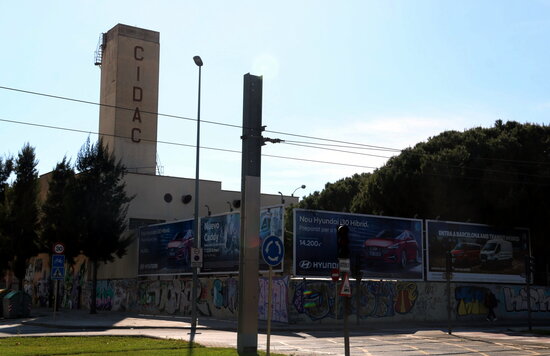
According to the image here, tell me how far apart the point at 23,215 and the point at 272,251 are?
3385 centimetres

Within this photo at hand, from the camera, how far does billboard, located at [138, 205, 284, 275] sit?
3256 centimetres

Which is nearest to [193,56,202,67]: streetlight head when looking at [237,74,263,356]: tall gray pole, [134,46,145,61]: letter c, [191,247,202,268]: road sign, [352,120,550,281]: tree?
[191,247,202,268]: road sign

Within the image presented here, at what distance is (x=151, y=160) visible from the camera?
2115 inches

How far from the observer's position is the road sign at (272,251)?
13531mm

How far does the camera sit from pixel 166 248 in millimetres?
40531

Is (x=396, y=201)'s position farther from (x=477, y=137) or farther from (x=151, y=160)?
(x=151, y=160)

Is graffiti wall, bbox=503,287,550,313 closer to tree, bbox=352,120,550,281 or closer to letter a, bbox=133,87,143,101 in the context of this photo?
tree, bbox=352,120,550,281

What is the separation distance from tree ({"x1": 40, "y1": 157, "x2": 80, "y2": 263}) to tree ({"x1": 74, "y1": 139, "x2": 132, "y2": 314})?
349mm

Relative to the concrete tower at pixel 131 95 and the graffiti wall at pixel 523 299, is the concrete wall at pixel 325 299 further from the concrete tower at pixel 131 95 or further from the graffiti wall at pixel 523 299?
the concrete tower at pixel 131 95

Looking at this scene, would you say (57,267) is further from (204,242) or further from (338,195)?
(338,195)

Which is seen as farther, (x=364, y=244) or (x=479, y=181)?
(x=479, y=181)

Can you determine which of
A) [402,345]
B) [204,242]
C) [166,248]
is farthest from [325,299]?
[166,248]

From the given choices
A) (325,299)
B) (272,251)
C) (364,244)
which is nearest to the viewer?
(272,251)

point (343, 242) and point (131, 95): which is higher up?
point (131, 95)
